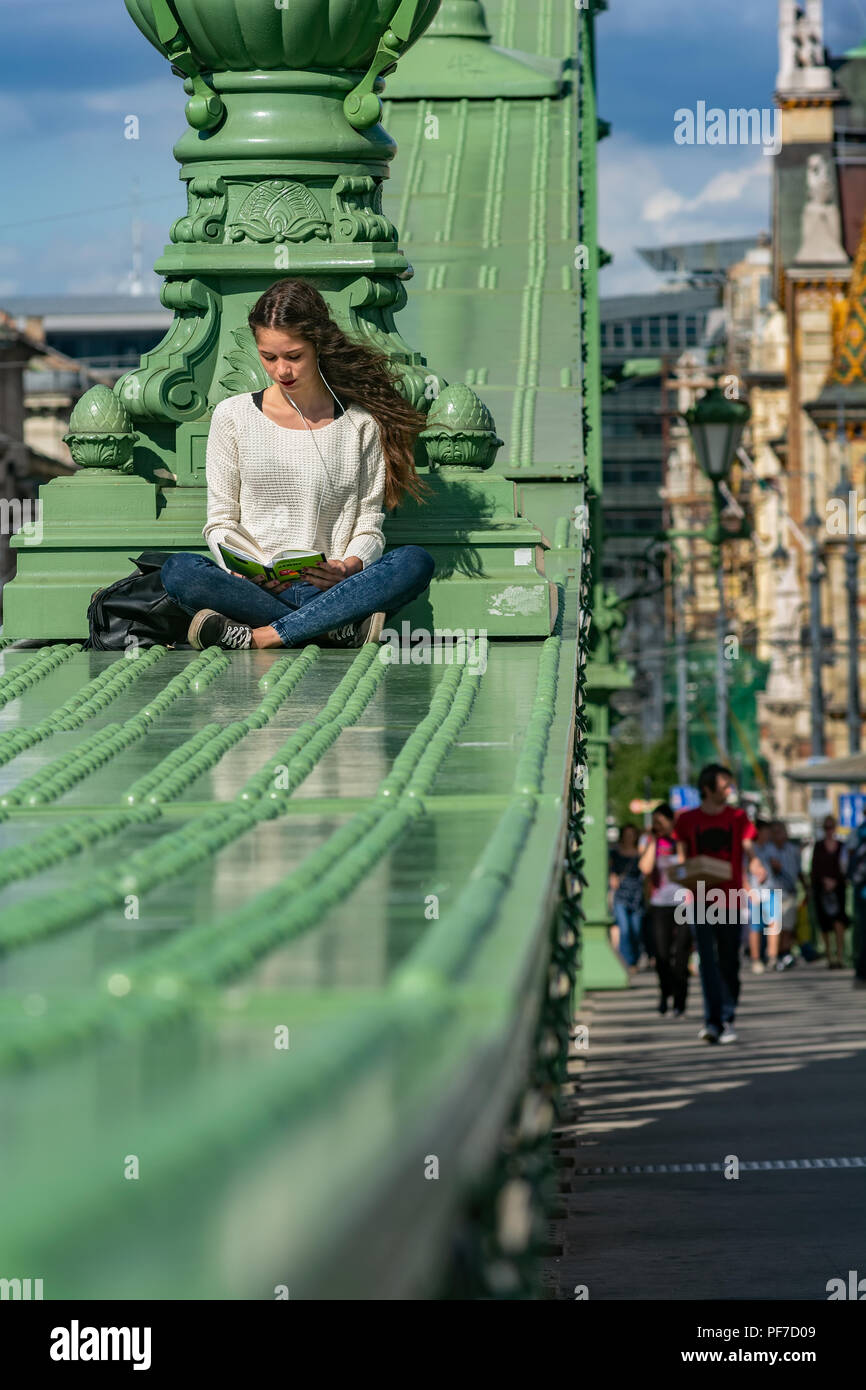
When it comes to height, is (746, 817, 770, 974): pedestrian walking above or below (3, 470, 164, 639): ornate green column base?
below

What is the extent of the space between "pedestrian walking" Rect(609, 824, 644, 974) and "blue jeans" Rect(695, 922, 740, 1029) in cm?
703

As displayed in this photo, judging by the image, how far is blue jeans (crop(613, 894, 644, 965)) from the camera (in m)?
25.3

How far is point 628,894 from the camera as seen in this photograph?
24.2m

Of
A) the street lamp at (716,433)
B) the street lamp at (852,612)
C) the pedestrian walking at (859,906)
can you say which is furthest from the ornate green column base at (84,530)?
the street lamp at (852,612)

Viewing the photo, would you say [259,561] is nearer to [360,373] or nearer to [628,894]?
[360,373]

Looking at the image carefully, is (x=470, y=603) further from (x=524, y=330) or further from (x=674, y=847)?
(x=674, y=847)

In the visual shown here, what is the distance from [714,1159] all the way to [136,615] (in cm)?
395

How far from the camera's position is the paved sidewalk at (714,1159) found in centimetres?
862

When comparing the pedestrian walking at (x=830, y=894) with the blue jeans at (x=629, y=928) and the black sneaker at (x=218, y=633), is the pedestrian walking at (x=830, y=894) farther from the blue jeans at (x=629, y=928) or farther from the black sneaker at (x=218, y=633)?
the black sneaker at (x=218, y=633)

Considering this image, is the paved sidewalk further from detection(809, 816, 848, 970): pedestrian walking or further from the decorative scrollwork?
detection(809, 816, 848, 970): pedestrian walking

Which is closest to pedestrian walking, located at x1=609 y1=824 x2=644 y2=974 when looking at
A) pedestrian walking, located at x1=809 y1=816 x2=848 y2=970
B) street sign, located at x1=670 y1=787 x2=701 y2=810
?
pedestrian walking, located at x1=809 y1=816 x2=848 y2=970

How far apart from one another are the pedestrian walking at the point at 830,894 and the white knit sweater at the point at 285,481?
1609cm

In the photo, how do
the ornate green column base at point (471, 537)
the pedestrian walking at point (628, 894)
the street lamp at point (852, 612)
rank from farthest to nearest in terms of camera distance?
the street lamp at point (852, 612)
the pedestrian walking at point (628, 894)
the ornate green column base at point (471, 537)

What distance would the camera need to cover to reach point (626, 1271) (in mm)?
8742
